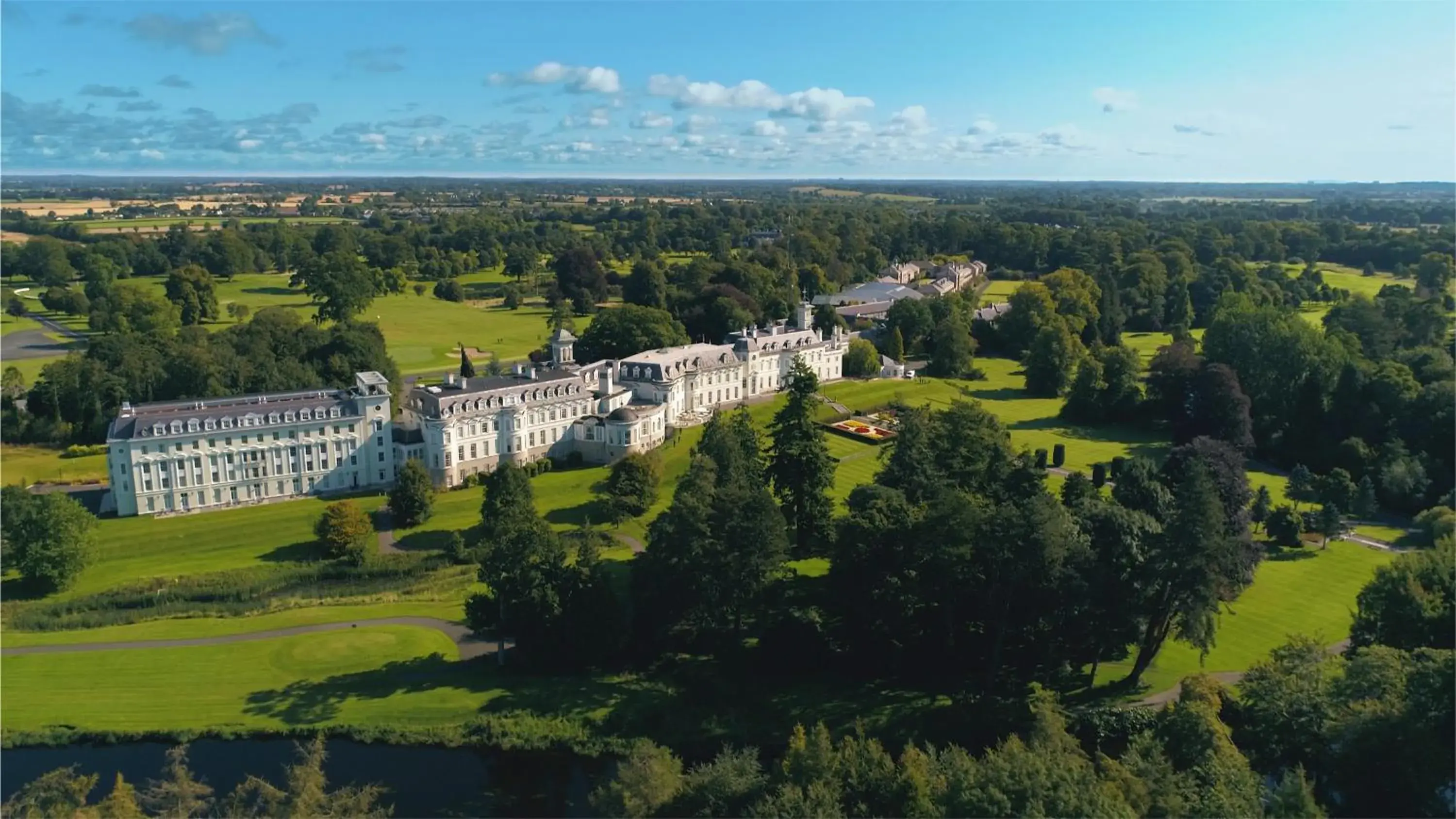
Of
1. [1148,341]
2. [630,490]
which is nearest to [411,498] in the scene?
[630,490]

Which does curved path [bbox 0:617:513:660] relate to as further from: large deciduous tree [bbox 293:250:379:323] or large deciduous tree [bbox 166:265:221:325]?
large deciduous tree [bbox 166:265:221:325]

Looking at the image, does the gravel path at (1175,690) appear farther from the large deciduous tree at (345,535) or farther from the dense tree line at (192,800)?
the large deciduous tree at (345,535)

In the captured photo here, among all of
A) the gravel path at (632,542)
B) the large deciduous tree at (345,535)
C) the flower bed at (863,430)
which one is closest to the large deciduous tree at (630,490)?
the gravel path at (632,542)

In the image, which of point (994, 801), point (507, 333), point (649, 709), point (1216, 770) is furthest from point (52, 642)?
point (507, 333)

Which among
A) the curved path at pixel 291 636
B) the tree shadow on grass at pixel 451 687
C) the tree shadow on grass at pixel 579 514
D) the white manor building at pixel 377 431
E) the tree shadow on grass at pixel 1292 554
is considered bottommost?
the tree shadow on grass at pixel 451 687

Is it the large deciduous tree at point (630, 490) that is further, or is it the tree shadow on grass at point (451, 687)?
the large deciduous tree at point (630, 490)

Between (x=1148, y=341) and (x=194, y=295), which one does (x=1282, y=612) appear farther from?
(x=194, y=295)
